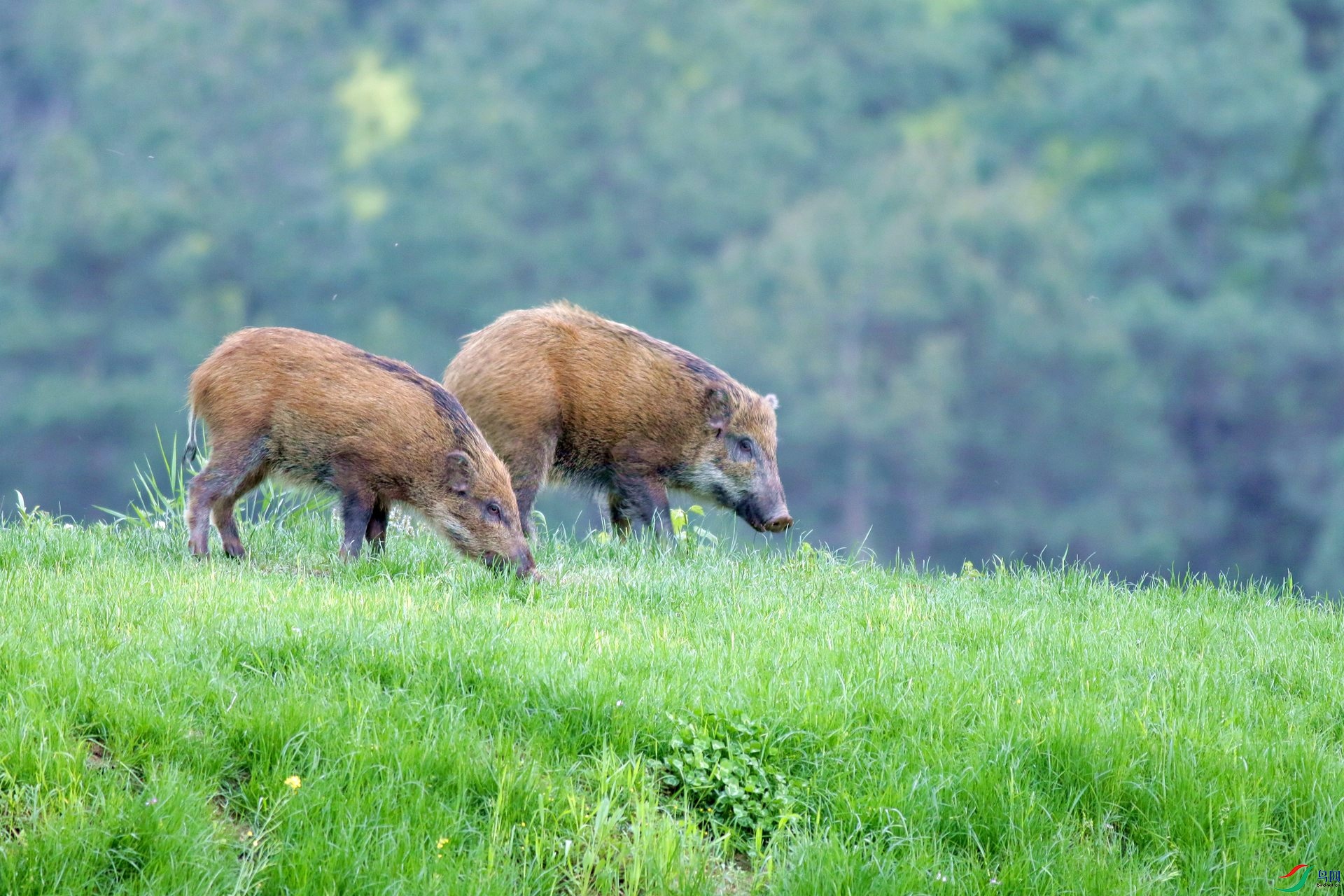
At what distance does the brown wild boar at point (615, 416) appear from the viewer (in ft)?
30.0

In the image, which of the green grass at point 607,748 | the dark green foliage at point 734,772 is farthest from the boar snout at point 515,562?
the dark green foliage at point 734,772

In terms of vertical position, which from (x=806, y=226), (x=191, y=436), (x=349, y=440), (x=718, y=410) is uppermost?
(x=806, y=226)

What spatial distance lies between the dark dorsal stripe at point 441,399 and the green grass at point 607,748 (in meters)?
1.71

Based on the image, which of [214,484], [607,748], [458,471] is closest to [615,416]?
[458,471]

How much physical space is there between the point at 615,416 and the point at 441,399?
1.67 metres

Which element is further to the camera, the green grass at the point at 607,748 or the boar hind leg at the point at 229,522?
the boar hind leg at the point at 229,522

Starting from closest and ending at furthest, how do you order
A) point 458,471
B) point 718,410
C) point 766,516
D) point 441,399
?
1. point 458,471
2. point 441,399
3. point 718,410
4. point 766,516

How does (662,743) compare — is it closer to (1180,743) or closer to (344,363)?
(1180,743)

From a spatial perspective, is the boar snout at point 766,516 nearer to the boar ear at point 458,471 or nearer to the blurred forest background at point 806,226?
the boar ear at point 458,471

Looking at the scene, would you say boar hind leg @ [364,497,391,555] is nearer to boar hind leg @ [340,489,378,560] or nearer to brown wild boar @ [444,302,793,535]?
boar hind leg @ [340,489,378,560]

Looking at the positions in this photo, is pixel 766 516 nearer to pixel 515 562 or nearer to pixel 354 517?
pixel 515 562

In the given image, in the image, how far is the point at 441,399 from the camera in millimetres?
8133

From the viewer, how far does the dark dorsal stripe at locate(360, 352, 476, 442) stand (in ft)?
26.4

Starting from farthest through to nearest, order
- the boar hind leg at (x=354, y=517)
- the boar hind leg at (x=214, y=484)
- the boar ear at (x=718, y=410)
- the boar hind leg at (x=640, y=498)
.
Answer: the boar ear at (x=718, y=410) < the boar hind leg at (x=640, y=498) < the boar hind leg at (x=354, y=517) < the boar hind leg at (x=214, y=484)
